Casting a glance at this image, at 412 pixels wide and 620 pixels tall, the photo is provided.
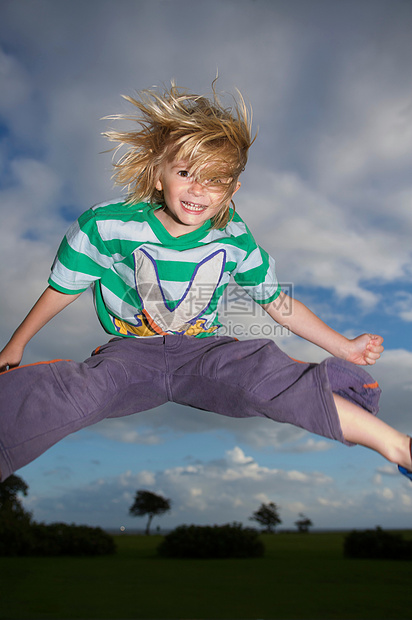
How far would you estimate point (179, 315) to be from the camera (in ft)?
5.73

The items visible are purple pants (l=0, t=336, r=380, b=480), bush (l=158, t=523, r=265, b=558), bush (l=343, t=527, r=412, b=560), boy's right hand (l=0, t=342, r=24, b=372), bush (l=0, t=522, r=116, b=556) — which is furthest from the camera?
bush (l=343, t=527, r=412, b=560)

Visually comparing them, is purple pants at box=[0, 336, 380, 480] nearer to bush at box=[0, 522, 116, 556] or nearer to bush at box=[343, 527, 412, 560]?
bush at box=[0, 522, 116, 556]

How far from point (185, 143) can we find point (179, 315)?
2.01 feet

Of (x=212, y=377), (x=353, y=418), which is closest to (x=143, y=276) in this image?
(x=212, y=377)

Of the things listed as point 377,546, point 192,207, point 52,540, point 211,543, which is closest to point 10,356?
point 192,207

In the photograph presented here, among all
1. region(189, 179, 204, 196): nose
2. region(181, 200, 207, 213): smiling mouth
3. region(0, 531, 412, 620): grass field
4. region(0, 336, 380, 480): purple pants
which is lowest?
region(0, 531, 412, 620): grass field

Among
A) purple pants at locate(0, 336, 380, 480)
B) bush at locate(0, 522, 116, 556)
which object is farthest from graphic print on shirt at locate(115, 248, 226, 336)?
A: bush at locate(0, 522, 116, 556)

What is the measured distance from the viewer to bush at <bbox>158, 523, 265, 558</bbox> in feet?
17.2

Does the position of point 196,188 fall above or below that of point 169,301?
above

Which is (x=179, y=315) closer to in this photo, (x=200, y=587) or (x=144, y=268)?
(x=144, y=268)

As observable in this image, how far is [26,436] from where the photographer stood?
1.27 metres

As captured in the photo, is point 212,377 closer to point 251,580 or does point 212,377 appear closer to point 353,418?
point 353,418

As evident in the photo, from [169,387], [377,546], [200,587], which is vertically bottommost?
[200,587]

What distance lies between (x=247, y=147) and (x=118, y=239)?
1.93ft
